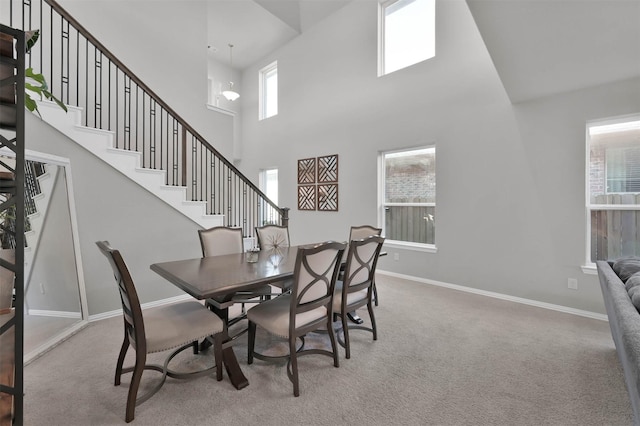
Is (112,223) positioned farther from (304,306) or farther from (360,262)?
(360,262)

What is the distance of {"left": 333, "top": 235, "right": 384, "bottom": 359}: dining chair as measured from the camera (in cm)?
232

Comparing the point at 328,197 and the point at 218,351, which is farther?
the point at 328,197

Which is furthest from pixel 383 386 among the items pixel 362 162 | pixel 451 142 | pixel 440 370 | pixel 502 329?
pixel 362 162

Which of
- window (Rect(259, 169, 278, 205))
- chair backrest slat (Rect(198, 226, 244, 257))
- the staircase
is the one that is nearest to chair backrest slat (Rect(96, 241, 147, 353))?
chair backrest slat (Rect(198, 226, 244, 257))

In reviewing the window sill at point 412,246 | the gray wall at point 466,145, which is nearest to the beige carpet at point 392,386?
the gray wall at point 466,145

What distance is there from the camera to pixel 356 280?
8.20 ft

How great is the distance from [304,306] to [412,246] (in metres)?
3.10

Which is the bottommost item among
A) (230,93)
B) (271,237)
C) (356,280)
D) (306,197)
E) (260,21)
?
(356,280)

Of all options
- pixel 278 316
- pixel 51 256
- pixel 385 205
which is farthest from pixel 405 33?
pixel 51 256

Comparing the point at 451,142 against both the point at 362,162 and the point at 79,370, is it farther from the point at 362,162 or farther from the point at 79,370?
the point at 79,370

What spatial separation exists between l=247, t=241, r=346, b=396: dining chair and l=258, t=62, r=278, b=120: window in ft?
19.9

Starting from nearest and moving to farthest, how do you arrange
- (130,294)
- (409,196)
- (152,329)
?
(130,294) → (152,329) → (409,196)

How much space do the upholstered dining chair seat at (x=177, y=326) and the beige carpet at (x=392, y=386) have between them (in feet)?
1.27

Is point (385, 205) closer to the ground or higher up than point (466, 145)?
closer to the ground
